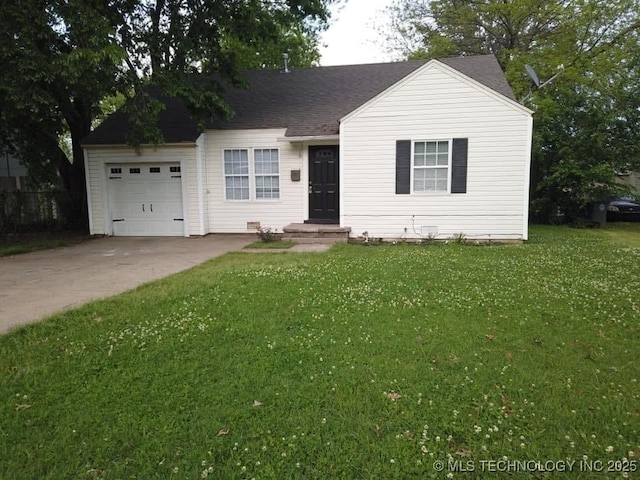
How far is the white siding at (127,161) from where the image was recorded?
12523 mm

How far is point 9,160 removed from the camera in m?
20.0

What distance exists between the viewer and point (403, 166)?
10664 mm

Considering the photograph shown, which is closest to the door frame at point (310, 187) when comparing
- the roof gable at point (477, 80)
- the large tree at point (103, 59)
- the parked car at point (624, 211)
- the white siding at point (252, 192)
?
the white siding at point (252, 192)

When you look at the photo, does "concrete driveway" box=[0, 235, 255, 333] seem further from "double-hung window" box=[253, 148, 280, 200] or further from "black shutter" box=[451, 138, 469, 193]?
"black shutter" box=[451, 138, 469, 193]

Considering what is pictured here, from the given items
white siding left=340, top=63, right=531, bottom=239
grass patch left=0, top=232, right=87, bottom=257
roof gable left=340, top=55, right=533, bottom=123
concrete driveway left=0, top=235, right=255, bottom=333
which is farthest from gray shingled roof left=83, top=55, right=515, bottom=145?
concrete driveway left=0, top=235, right=255, bottom=333

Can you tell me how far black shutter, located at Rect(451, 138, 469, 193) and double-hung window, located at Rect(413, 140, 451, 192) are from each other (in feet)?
0.51

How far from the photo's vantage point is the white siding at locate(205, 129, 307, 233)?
12336 millimetres

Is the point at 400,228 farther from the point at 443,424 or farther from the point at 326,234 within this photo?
the point at 443,424

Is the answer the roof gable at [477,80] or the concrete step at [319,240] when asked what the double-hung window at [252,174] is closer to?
the concrete step at [319,240]

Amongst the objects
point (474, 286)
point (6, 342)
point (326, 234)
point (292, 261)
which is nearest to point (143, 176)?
point (326, 234)

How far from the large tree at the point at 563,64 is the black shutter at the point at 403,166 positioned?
577cm

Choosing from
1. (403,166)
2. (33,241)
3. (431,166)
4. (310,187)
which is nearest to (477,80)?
(431,166)

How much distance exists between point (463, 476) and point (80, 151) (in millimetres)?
16680

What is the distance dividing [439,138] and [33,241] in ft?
39.1
